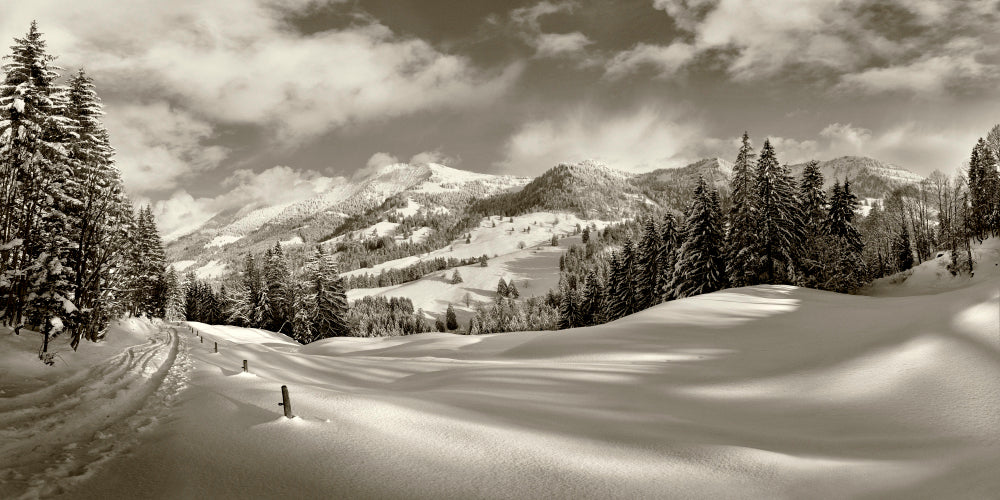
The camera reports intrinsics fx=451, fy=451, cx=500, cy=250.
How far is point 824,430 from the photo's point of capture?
7805 mm

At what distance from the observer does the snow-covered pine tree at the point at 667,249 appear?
40750 millimetres

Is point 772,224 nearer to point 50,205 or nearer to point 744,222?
point 744,222

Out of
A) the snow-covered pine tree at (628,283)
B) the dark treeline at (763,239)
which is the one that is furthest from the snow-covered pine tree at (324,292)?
the snow-covered pine tree at (628,283)

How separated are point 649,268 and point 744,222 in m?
10.8

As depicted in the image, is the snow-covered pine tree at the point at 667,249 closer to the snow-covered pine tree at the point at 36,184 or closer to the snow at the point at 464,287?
the snow-covered pine tree at the point at 36,184

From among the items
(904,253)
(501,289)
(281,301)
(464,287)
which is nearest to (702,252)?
(904,253)

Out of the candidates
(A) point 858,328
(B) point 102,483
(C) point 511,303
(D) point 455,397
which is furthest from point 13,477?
(C) point 511,303

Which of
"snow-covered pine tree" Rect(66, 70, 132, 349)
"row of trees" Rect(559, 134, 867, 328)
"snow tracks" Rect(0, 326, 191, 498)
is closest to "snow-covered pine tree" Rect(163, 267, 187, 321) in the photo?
"snow-covered pine tree" Rect(66, 70, 132, 349)

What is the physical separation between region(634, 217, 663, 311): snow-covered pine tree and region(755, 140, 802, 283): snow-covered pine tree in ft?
31.9

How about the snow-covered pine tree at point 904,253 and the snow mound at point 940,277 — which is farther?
the snow-covered pine tree at point 904,253

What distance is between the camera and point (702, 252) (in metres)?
36.5

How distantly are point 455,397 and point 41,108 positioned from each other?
986 inches

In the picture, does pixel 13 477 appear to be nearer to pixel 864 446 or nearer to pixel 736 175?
pixel 864 446

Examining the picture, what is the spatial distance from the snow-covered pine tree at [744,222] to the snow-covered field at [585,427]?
69.9 ft
